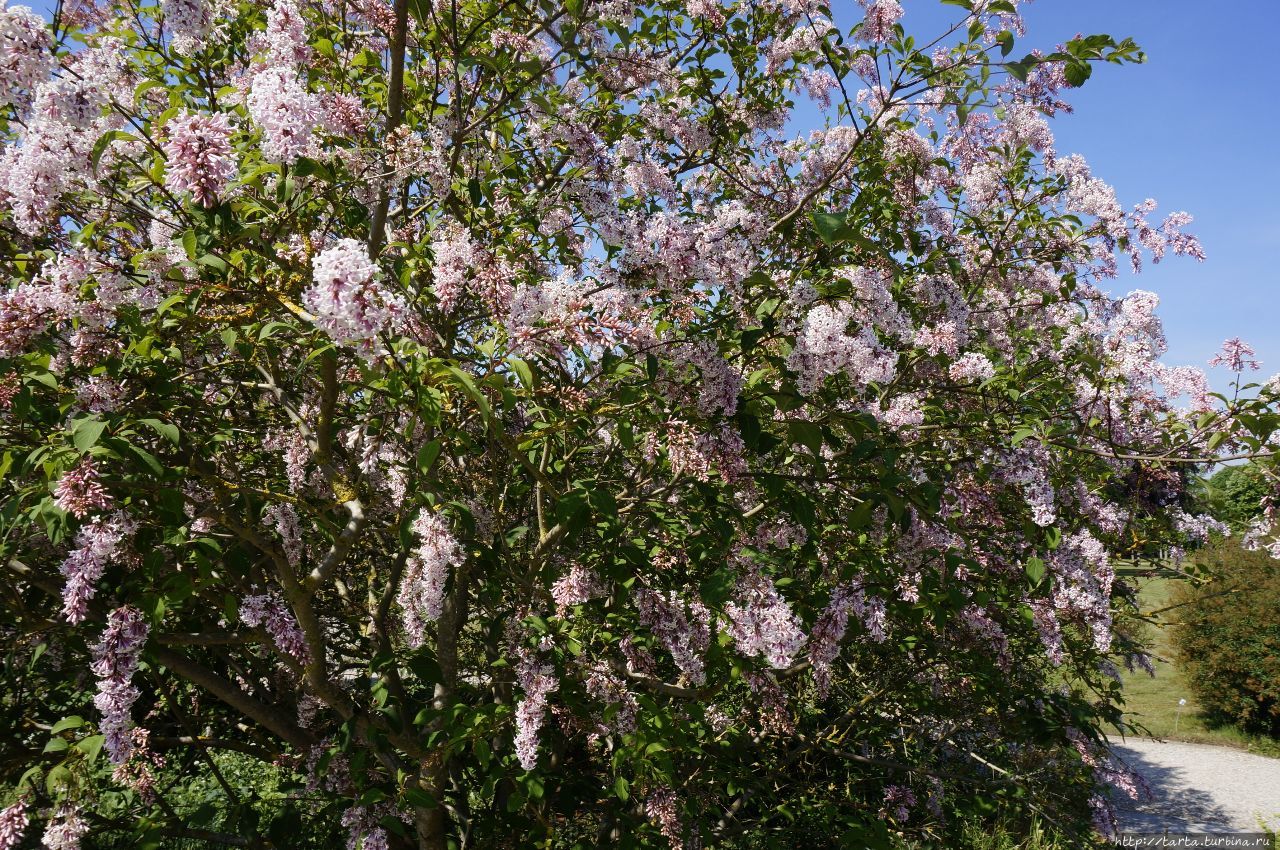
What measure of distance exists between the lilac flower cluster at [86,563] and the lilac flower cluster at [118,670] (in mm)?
143

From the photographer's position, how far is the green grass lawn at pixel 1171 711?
1249 cm

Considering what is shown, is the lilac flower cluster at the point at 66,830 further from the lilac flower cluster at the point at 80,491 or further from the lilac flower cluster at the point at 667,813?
the lilac flower cluster at the point at 667,813

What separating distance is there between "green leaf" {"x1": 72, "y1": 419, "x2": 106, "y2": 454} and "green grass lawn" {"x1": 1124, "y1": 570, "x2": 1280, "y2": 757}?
41.4 ft

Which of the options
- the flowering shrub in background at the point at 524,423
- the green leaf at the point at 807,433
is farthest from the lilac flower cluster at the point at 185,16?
the green leaf at the point at 807,433

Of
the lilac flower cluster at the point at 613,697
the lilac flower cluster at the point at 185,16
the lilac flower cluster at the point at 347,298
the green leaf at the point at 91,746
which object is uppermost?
the lilac flower cluster at the point at 185,16

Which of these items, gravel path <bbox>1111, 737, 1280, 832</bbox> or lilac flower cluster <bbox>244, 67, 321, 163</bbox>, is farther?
gravel path <bbox>1111, 737, 1280, 832</bbox>

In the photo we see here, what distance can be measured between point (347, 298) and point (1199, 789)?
43.1 feet

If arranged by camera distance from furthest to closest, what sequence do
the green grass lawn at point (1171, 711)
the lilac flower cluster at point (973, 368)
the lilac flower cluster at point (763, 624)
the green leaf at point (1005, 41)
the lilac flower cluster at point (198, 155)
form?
the green grass lawn at point (1171, 711) < the lilac flower cluster at point (973, 368) < the lilac flower cluster at point (763, 624) < the green leaf at point (1005, 41) < the lilac flower cluster at point (198, 155)

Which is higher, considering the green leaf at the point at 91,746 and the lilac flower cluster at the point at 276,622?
the lilac flower cluster at the point at 276,622

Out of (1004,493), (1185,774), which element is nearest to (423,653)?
(1004,493)

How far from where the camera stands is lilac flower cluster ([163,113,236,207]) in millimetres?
1899

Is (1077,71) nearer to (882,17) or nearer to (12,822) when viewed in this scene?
(882,17)

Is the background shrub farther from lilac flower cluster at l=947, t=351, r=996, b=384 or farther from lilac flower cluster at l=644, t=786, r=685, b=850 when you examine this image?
lilac flower cluster at l=644, t=786, r=685, b=850

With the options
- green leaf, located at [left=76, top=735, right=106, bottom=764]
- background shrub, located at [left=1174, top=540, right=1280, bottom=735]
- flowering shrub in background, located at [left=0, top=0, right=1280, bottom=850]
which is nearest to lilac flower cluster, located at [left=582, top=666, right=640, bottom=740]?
flowering shrub in background, located at [left=0, top=0, right=1280, bottom=850]
